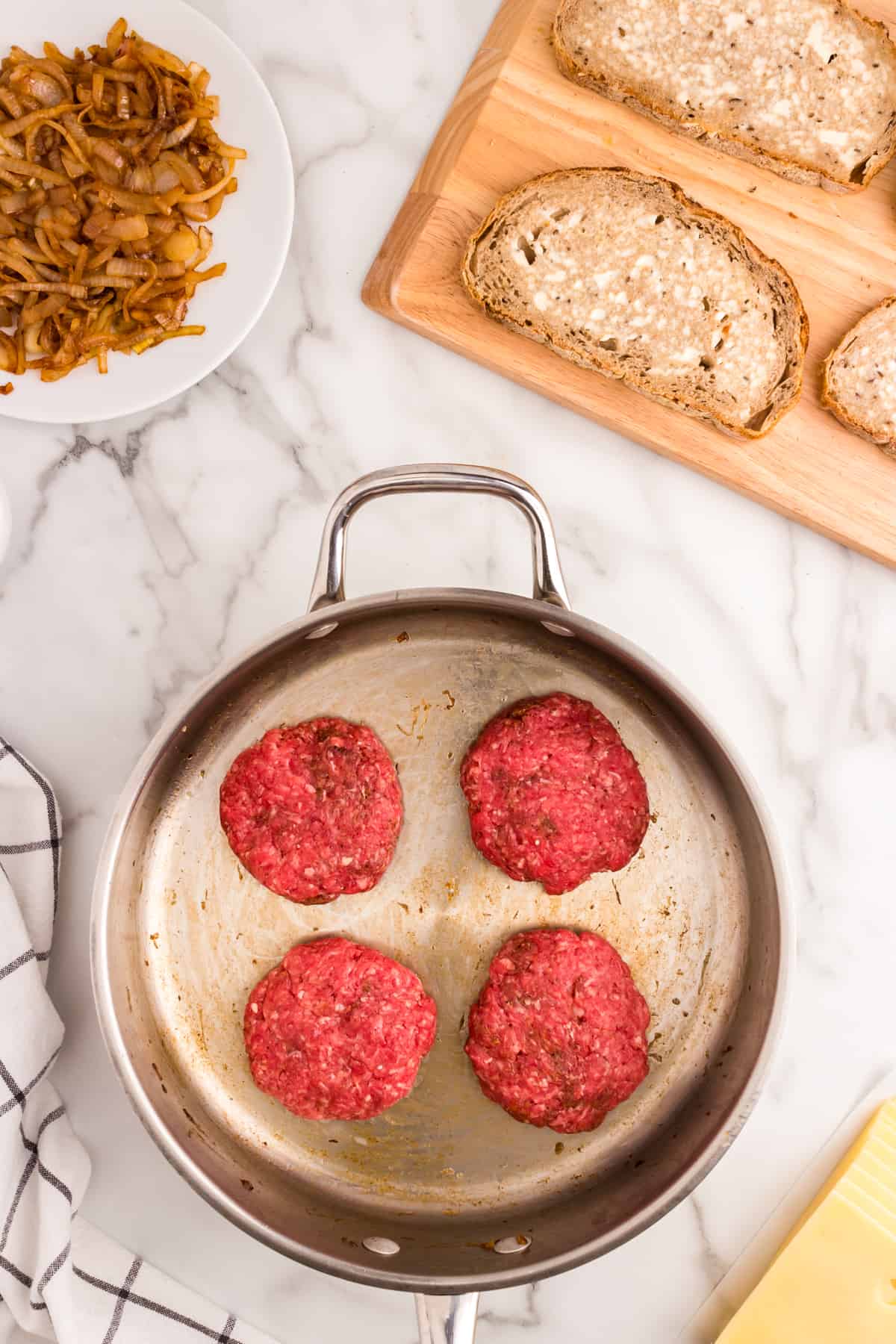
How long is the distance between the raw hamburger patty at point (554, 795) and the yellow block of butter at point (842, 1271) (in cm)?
57

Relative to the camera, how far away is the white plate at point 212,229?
4.58 feet

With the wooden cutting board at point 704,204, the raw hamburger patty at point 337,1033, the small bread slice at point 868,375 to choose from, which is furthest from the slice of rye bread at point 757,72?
the raw hamburger patty at point 337,1033

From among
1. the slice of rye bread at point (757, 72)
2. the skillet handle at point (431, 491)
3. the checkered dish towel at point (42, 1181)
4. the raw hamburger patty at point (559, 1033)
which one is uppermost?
the slice of rye bread at point (757, 72)

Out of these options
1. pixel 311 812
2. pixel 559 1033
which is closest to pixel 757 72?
pixel 311 812

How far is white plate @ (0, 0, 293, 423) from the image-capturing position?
54.9 inches

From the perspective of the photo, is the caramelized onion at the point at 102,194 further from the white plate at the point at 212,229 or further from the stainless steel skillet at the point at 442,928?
the stainless steel skillet at the point at 442,928

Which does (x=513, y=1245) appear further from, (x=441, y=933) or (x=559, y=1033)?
(x=441, y=933)

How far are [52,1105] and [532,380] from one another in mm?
1185

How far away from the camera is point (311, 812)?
1.40 m

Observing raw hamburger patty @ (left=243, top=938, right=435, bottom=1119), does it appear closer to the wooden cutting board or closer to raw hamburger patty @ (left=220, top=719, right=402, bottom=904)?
raw hamburger patty @ (left=220, top=719, right=402, bottom=904)

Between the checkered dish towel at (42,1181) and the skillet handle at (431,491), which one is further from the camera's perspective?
the checkered dish towel at (42,1181)

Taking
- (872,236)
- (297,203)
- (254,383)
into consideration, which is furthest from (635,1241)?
(297,203)

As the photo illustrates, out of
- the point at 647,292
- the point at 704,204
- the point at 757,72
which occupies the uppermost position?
the point at 757,72

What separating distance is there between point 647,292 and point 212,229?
0.58 meters
